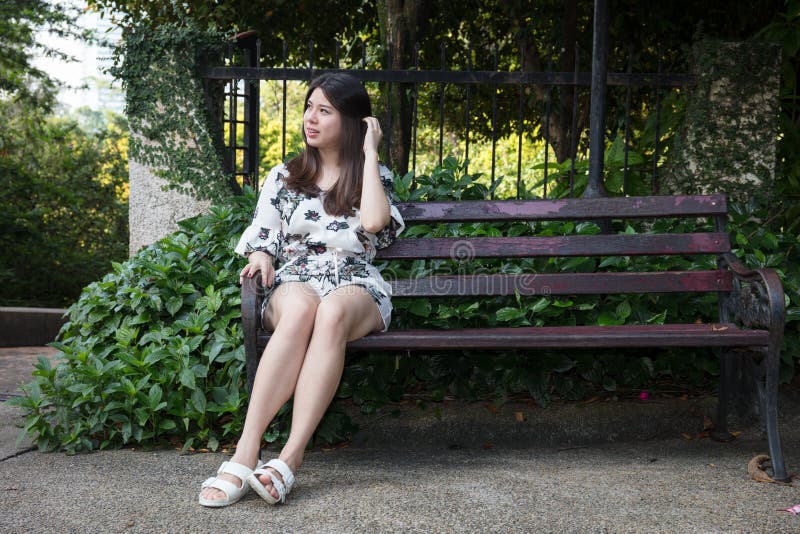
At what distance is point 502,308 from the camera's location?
3.66 m

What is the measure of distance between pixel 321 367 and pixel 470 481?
0.70 meters

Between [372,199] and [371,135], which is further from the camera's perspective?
[371,135]

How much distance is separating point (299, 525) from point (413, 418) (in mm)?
1265

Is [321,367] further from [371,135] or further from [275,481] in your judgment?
[371,135]

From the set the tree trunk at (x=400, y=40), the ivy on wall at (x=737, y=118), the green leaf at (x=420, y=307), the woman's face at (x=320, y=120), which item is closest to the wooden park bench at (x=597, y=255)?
the green leaf at (x=420, y=307)

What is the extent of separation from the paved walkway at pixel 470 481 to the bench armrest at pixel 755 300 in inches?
22.0

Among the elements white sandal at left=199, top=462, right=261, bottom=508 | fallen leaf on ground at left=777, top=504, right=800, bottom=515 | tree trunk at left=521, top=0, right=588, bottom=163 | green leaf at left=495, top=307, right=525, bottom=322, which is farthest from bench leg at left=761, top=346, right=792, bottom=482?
tree trunk at left=521, top=0, right=588, bottom=163

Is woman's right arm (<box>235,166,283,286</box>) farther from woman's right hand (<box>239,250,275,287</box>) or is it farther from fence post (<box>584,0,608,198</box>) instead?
fence post (<box>584,0,608,198</box>)

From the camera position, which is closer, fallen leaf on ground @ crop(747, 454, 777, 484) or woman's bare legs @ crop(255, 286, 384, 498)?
woman's bare legs @ crop(255, 286, 384, 498)

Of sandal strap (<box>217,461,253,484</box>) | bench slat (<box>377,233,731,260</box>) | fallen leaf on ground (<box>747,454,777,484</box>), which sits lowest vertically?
fallen leaf on ground (<box>747,454,777,484</box>)

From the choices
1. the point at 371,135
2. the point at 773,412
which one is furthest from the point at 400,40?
the point at 773,412

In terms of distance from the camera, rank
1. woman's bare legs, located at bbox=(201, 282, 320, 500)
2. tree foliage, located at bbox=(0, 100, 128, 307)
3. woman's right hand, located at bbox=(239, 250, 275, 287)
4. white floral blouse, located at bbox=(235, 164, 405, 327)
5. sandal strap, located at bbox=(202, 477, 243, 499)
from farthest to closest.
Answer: tree foliage, located at bbox=(0, 100, 128, 307) → white floral blouse, located at bbox=(235, 164, 405, 327) → woman's right hand, located at bbox=(239, 250, 275, 287) → woman's bare legs, located at bbox=(201, 282, 320, 500) → sandal strap, located at bbox=(202, 477, 243, 499)

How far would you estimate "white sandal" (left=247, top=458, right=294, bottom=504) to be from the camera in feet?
8.49

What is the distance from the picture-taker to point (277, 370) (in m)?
2.85
